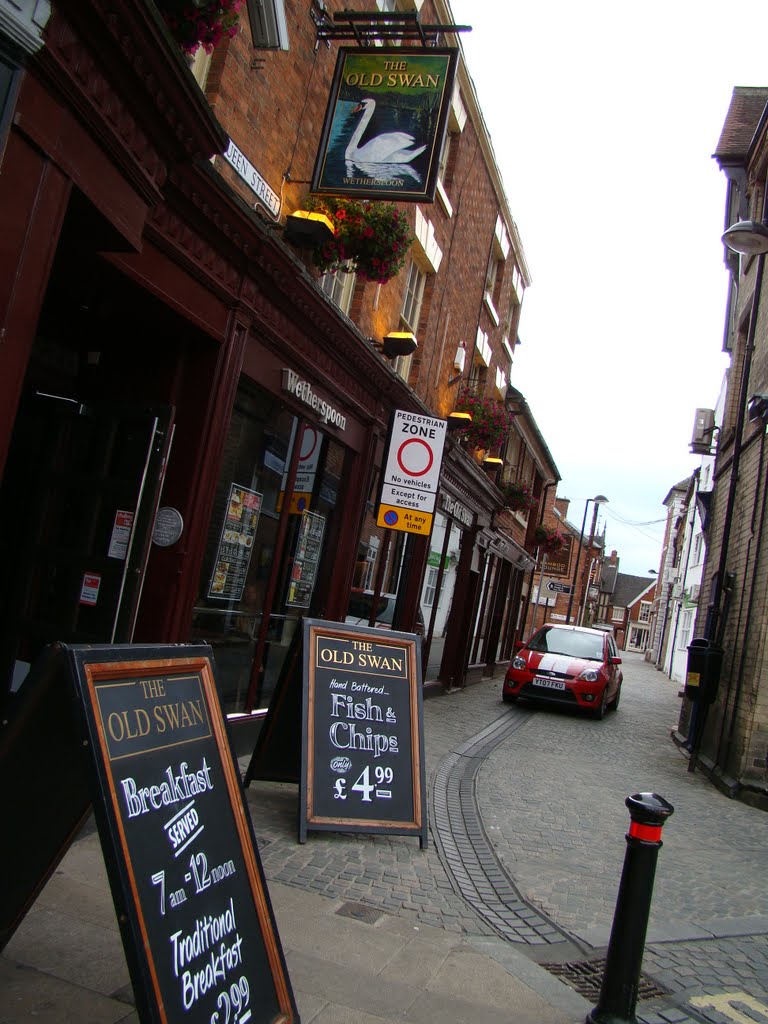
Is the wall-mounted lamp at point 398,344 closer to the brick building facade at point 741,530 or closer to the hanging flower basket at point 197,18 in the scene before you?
the brick building facade at point 741,530

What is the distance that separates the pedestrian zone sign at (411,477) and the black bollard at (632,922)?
5.25 m

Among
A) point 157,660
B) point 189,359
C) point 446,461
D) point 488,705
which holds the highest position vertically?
point 446,461

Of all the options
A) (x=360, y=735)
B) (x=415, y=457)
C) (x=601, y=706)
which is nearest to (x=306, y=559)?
(x=415, y=457)

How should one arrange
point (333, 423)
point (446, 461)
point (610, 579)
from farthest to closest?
point (610, 579), point (446, 461), point (333, 423)

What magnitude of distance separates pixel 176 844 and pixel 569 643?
1323 cm

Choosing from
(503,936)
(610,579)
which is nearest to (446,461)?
(503,936)

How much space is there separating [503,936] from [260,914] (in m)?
1.76

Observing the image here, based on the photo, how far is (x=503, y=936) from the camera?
3.92 metres

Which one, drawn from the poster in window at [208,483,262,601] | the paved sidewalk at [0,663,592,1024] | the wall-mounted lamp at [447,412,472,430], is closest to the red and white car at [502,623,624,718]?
the wall-mounted lamp at [447,412,472,430]

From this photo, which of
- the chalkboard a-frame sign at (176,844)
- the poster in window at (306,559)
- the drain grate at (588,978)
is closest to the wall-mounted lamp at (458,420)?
the poster in window at (306,559)

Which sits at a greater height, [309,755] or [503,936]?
[309,755]

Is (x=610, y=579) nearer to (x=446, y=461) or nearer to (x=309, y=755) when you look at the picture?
(x=446, y=461)

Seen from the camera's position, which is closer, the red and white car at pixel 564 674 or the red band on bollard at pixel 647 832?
the red band on bollard at pixel 647 832

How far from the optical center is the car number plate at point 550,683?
1340 cm
